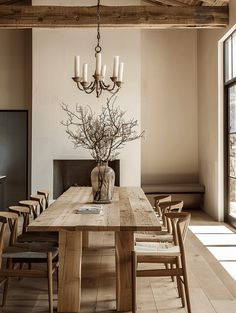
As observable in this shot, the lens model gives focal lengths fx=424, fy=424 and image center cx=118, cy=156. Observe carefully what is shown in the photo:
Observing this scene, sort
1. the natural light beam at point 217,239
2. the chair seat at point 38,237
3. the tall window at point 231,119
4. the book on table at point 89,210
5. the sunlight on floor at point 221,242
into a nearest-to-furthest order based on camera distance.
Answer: the book on table at point 89,210
the chair seat at point 38,237
the sunlight on floor at point 221,242
the natural light beam at point 217,239
the tall window at point 231,119

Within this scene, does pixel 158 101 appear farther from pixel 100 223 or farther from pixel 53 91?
pixel 100 223

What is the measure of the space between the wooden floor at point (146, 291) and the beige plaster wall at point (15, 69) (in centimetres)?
470

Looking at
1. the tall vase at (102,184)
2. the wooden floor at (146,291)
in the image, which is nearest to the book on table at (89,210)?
the tall vase at (102,184)

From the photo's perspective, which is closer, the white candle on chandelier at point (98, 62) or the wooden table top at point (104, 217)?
the wooden table top at point (104, 217)

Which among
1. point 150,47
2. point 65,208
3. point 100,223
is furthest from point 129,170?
point 100,223

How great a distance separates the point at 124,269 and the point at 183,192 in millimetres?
5074

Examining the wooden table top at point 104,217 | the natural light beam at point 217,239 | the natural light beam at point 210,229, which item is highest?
the wooden table top at point 104,217

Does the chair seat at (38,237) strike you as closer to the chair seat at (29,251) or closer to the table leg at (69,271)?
the chair seat at (29,251)

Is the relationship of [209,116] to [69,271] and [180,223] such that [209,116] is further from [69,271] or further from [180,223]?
[69,271]

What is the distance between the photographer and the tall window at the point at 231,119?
21.6 feet

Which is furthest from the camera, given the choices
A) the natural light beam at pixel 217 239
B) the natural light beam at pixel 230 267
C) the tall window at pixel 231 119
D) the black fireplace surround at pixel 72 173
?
the black fireplace surround at pixel 72 173

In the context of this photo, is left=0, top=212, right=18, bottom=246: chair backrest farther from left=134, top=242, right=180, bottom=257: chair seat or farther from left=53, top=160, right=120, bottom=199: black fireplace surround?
left=53, top=160, right=120, bottom=199: black fireplace surround

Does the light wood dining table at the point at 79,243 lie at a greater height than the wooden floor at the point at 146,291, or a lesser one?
greater

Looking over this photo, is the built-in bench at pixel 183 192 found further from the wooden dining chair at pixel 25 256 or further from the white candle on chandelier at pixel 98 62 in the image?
the wooden dining chair at pixel 25 256
